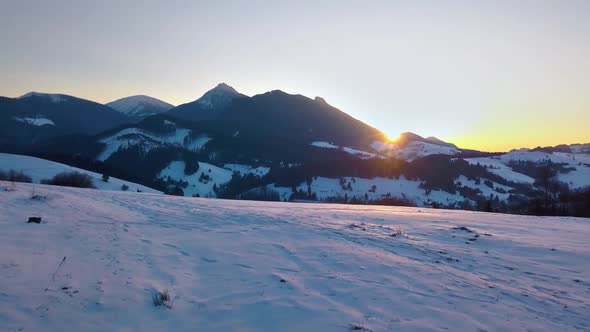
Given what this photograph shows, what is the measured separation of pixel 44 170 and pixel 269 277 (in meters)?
138

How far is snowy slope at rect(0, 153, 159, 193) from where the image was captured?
114188mm

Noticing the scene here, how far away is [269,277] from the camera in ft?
32.0

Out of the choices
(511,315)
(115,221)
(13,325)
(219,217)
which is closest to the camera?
(13,325)

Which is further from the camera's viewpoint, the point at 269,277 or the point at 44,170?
the point at 44,170

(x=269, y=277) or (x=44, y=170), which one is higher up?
(x=44, y=170)

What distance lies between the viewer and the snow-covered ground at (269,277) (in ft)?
Result: 23.3

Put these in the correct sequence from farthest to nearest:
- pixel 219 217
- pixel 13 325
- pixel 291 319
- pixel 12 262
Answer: pixel 219 217
pixel 12 262
pixel 291 319
pixel 13 325

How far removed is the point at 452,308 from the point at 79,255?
907 centimetres

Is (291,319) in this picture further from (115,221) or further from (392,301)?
(115,221)

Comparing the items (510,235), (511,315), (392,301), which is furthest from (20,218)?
(510,235)

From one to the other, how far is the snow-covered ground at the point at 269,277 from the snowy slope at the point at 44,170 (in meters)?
103

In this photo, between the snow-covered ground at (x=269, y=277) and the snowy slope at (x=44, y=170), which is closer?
the snow-covered ground at (x=269, y=277)

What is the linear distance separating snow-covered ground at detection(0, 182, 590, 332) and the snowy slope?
103407 millimetres

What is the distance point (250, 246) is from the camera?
1322cm
